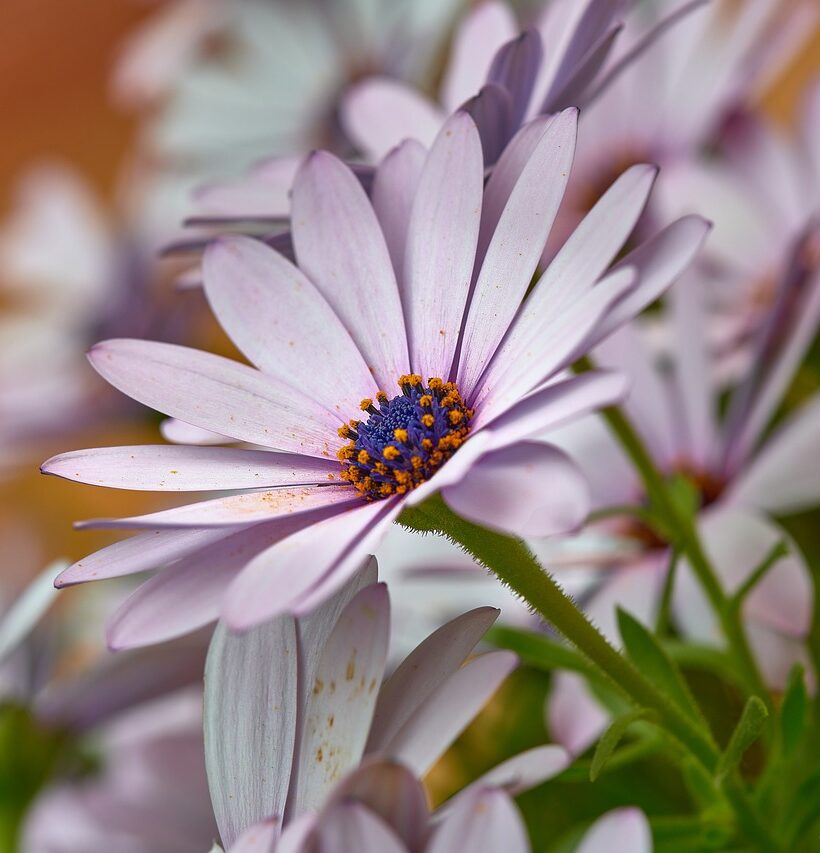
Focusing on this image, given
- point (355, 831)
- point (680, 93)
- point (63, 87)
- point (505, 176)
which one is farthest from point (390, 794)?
point (63, 87)

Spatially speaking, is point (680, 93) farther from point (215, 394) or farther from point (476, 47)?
point (215, 394)

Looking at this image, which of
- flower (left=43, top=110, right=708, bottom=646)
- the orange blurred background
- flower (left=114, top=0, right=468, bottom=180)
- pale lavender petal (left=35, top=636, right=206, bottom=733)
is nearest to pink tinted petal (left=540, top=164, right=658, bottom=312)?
flower (left=43, top=110, right=708, bottom=646)

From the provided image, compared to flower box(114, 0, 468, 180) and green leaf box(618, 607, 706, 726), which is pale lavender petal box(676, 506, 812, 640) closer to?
green leaf box(618, 607, 706, 726)

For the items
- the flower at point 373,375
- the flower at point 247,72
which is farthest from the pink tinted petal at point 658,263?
the flower at point 247,72

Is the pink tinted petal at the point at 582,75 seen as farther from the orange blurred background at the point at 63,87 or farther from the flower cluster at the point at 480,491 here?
the orange blurred background at the point at 63,87

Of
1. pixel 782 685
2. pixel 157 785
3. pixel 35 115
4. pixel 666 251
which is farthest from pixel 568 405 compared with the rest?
Result: pixel 35 115

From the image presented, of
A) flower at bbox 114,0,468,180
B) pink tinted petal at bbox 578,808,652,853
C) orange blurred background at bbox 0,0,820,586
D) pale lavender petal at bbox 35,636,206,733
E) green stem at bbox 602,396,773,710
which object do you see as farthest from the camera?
orange blurred background at bbox 0,0,820,586

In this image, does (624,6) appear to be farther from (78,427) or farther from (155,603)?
(78,427)
